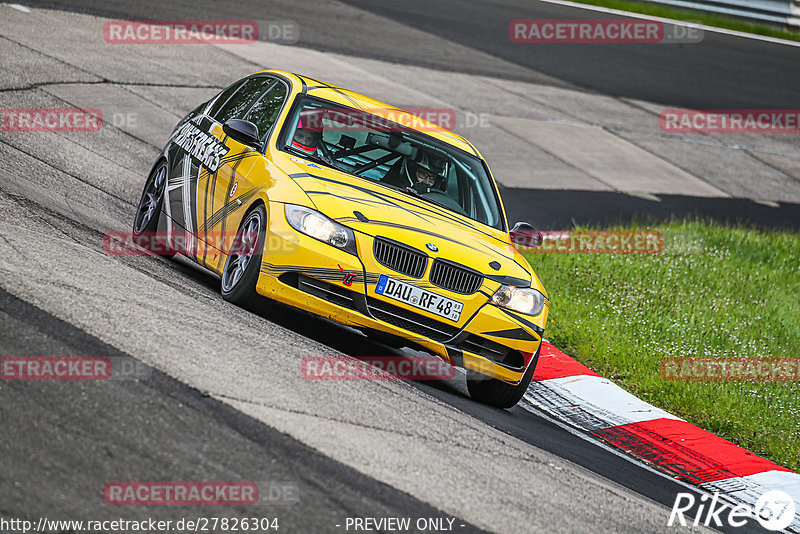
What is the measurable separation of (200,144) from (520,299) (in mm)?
2980

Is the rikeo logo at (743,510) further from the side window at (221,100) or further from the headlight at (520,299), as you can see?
the side window at (221,100)

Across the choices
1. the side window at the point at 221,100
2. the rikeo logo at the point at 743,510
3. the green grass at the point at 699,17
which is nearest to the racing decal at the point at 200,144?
the side window at the point at 221,100

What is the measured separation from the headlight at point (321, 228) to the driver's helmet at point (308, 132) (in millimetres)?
1063

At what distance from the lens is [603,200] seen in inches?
631

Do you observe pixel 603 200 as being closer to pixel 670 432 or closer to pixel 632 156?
pixel 632 156

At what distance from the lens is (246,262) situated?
23.5 feet

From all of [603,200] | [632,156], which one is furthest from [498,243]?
[632,156]

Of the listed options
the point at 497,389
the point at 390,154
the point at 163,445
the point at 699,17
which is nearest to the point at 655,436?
the point at 497,389

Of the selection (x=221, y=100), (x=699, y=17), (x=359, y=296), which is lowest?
(x=359, y=296)

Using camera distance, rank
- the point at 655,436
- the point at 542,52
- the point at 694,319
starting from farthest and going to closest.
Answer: the point at 542,52, the point at 694,319, the point at 655,436

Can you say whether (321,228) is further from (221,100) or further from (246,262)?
(221,100)

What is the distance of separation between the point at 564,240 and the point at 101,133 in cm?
562

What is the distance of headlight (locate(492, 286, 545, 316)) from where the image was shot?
7.16 meters

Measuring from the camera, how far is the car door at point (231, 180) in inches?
298
